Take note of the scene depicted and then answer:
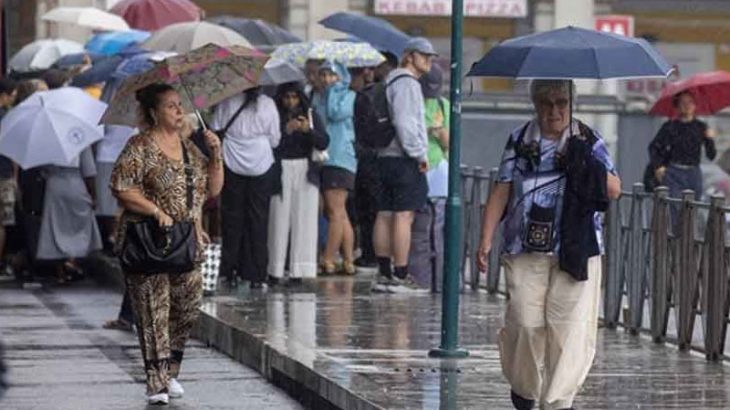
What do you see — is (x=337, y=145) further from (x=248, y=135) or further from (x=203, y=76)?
(x=203, y=76)

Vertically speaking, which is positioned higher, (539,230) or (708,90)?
(708,90)

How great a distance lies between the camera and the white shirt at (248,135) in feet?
55.2

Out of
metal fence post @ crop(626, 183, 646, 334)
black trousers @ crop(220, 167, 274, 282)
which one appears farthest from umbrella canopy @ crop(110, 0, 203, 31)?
metal fence post @ crop(626, 183, 646, 334)

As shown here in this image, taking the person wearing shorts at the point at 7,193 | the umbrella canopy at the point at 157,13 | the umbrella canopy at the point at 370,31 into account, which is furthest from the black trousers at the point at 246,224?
the umbrella canopy at the point at 157,13

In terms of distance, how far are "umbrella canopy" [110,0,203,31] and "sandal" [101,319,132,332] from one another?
30.0 feet

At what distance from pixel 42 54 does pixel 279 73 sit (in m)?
10.8

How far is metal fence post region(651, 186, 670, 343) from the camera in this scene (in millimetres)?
13898

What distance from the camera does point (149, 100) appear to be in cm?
1186

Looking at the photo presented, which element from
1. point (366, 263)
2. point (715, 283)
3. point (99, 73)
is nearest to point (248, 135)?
point (366, 263)

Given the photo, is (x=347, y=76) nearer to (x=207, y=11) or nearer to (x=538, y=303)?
(x=538, y=303)

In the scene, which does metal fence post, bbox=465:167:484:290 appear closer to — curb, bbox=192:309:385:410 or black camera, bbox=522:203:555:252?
curb, bbox=192:309:385:410

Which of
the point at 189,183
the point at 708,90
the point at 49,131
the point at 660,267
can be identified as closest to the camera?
the point at 189,183

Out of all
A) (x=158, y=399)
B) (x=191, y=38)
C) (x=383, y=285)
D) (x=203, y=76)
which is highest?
(x=191, y=38)

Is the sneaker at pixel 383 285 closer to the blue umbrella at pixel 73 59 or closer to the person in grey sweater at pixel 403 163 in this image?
the person in grey sweater at pixel 403 163
